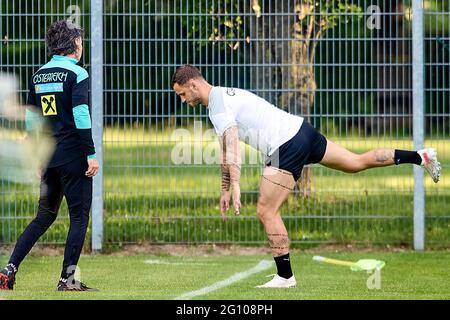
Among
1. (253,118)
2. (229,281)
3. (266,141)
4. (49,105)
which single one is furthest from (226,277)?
(49,105)

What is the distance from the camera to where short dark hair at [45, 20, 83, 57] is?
9102 mm

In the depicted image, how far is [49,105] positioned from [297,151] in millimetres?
1922

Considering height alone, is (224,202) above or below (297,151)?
below

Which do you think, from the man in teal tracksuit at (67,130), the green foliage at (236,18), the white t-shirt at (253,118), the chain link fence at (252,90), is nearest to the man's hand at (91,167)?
the man in teal tracksuit at (67,130)

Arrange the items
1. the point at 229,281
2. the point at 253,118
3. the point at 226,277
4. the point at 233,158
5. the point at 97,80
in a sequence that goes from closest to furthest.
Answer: the point at 233,158 → the point at 253,118 → the point at 229,281 → the point at 226,277 → the point at 97,80

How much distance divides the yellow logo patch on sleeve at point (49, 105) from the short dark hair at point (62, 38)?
362 millimetres

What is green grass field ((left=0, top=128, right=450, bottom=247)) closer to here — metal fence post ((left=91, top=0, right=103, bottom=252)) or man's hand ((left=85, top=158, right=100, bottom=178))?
metal fence post ((left=91, top=0, right=103, bottom=252))

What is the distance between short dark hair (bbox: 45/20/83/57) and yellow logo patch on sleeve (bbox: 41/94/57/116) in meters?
0.36

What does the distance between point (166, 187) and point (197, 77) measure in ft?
11.4

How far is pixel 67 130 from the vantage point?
9047 millimetres

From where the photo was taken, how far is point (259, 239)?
42.0 feet

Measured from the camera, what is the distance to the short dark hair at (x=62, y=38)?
29.9 feet

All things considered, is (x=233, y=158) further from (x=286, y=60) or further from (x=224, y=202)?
(x=286, y=60)

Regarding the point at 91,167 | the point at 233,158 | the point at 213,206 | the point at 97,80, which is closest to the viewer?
the point at 91,167
